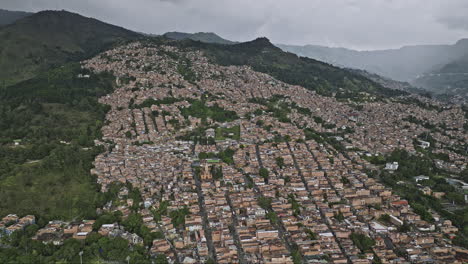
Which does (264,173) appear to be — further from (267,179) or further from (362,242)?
(362,242)

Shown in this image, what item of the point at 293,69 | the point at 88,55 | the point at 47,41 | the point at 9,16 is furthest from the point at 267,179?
the point at 9,16

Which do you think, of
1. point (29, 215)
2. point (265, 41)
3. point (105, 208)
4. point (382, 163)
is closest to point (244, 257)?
point (105, 208)

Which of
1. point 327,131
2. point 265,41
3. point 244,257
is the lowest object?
point 244,257

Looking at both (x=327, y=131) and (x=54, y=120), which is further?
(x=327, y=131)

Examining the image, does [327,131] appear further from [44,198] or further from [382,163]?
[44,198]

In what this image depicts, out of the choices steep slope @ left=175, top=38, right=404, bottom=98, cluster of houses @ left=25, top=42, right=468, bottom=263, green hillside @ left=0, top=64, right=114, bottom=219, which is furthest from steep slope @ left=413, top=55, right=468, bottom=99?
green hillside @ left=0, top=64, right=114, bottom=219
